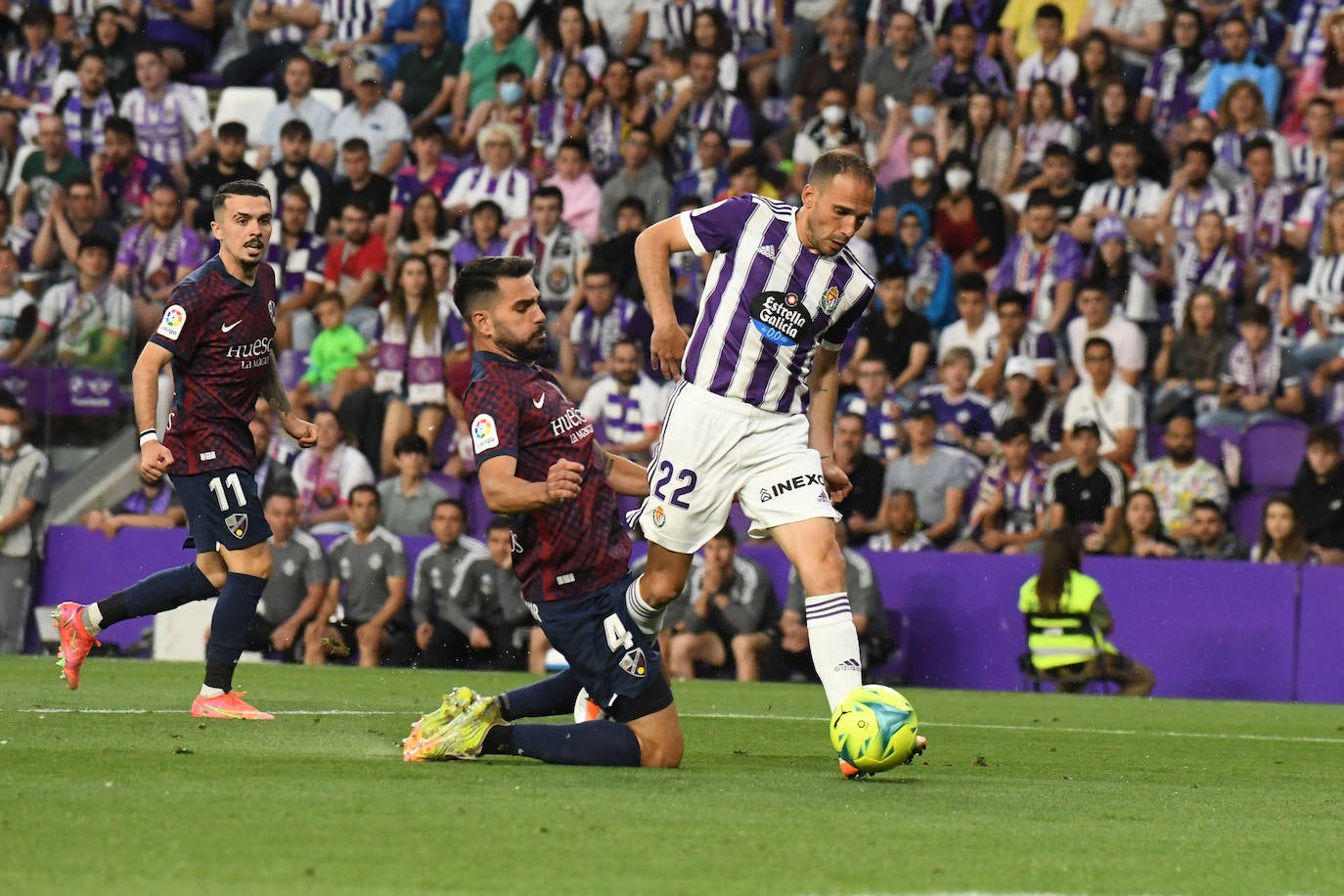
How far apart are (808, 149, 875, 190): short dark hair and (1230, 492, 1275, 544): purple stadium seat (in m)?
7.95

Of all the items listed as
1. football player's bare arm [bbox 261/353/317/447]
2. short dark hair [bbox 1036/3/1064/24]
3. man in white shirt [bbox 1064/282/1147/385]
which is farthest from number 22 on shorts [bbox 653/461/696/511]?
short dark hair [bbox 1036/3/1064/24]

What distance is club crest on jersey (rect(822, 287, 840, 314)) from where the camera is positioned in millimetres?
7551

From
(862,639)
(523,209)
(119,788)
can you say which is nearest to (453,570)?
(862,639)

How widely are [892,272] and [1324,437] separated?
3.65m

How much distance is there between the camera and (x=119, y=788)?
19.2 ft

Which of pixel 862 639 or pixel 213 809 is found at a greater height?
pixel 213 809

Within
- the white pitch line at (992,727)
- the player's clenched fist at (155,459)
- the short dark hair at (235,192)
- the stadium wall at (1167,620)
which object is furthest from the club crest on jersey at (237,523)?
the stadium wall at (1167,620)

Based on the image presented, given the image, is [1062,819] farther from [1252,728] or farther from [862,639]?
[862,639]

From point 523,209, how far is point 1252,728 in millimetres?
9052

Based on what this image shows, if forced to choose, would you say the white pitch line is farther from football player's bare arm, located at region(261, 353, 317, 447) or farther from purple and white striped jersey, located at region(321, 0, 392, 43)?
purple and white striped jersey, located at region(321, 0, 392, 43)

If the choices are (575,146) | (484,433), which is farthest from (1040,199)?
(484,433)

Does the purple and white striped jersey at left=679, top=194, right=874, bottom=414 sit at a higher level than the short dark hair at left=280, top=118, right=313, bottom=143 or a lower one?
lower

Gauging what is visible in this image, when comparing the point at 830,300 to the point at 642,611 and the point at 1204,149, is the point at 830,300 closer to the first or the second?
the point at 642,611

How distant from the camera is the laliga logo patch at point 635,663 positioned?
23.2 feet
